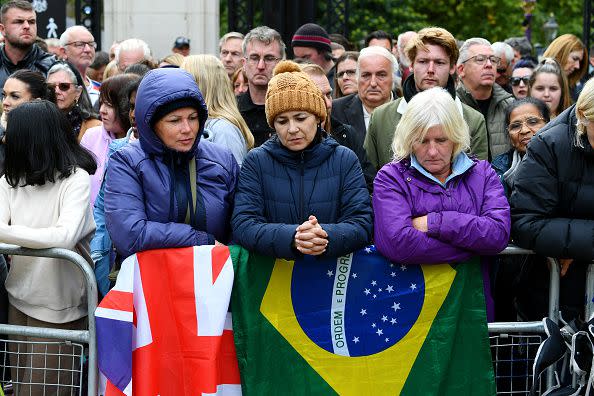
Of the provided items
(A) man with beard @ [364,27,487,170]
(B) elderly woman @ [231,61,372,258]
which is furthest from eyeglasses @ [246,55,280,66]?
(B) elderly woman @ [231,61,372,258]

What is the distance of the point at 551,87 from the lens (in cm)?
924

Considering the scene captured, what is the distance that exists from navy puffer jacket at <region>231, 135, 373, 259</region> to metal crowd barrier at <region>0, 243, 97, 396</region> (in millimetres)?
830

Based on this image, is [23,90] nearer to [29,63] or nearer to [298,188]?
[29,63]

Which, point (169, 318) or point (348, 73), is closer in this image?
point (169, 318)

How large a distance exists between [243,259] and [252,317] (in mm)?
311

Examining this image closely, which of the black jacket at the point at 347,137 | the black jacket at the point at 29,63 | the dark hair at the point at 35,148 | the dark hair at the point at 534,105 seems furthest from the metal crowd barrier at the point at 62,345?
the black jacket at the point at 29,63

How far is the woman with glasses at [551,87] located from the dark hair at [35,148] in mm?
4174

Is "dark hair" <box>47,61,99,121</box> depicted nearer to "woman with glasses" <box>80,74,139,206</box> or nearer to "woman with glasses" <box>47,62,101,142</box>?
"woman with glasses" <box>47,62,101,142</box>

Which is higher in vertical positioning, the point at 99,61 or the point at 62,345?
the point at 99,61

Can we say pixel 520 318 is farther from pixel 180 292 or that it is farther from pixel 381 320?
pixel 180 292

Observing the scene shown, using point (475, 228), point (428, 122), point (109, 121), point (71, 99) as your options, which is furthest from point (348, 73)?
point (475, 228)

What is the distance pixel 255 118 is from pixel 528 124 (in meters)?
1.94

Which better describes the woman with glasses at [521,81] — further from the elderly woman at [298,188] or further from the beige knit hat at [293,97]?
the elderly woman at [298,188]

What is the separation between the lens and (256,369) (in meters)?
6.19
